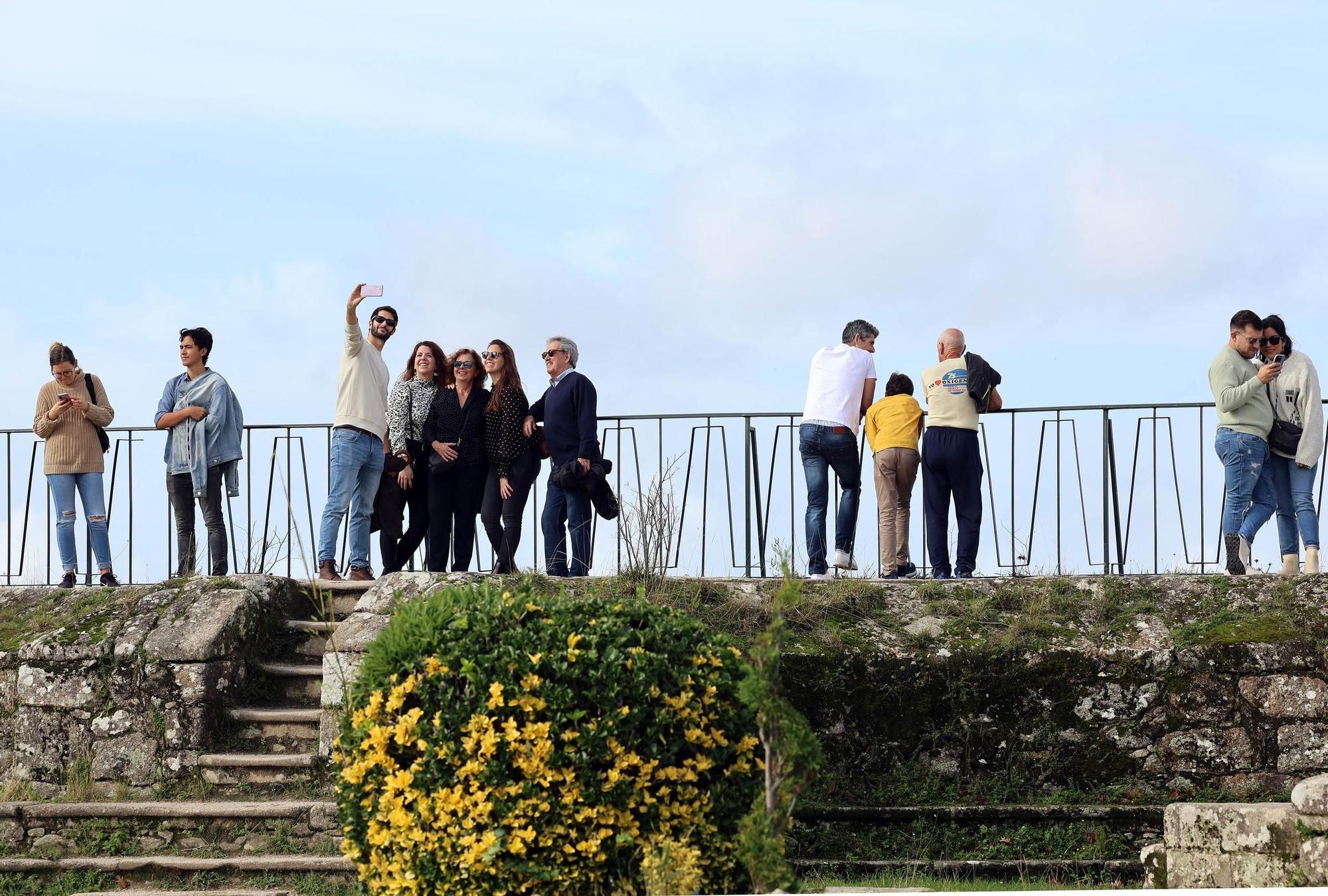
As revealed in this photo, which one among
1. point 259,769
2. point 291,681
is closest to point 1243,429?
point 291,681

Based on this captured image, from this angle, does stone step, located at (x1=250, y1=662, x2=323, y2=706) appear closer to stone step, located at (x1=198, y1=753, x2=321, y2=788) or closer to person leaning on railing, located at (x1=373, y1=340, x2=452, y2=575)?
stone step, located at (x1=198, y1=753, x2=321, y2=788)

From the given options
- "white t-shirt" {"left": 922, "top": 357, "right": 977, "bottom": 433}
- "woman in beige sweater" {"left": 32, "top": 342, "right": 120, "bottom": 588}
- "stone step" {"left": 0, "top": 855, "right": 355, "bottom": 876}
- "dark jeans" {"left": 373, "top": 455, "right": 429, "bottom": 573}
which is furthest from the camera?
"woman in beige sweater" {"left": 32, "top": 342, "right": 120, "bottom": 588}

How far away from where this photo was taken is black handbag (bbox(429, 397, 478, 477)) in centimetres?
998

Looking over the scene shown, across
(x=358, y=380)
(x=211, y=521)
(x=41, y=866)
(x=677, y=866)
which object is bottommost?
(x=41, y=866)

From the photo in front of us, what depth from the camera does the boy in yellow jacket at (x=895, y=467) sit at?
33.3ft

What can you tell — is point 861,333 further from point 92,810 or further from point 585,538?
point 92,810

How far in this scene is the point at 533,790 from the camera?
5.52 meters

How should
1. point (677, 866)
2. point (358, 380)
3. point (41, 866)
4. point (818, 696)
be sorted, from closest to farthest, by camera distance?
point (677, 866) < point (41, 866) < point (818, 696) < point (358, 380)

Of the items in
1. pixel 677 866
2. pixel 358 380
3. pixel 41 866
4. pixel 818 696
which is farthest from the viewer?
pixel 358 380

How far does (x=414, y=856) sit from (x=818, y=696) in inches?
141

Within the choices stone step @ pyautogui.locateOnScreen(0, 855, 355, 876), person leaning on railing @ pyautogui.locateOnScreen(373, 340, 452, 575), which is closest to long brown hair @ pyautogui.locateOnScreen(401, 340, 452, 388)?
person leaning on railing @ pyautogui.locateOnScreen(373, 340, 452, 575)

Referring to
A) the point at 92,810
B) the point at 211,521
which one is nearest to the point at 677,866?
the point at 92,810

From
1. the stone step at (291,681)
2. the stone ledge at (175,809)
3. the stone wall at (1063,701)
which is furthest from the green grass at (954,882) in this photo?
the stone step at (291,681)

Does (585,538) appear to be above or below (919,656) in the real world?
above
